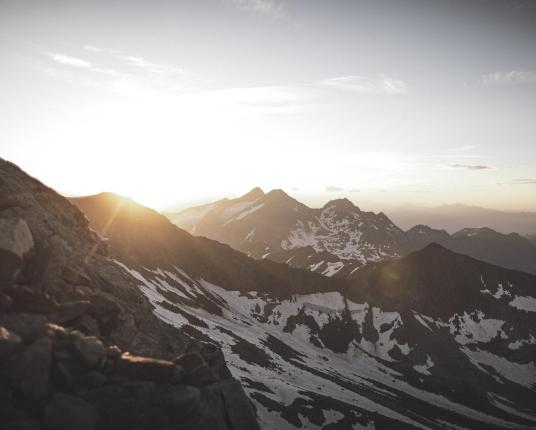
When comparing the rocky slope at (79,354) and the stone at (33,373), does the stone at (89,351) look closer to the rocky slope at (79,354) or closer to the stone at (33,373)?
the rocky slope at (79,354)

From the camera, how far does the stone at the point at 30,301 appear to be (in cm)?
1894

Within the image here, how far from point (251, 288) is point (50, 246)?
445 feet

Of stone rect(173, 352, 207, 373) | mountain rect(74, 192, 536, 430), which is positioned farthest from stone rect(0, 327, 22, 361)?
mountain rect(74, 192, 536, 430)

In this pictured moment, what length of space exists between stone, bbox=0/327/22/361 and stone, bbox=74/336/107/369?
7.05 ft

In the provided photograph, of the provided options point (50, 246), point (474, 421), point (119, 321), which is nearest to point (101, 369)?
point (119, 321)

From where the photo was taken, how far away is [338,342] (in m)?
145

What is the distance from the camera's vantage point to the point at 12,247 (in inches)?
788

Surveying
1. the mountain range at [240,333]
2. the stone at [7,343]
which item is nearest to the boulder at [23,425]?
the mountain range at [240,333]

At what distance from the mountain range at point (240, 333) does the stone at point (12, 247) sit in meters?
0.10

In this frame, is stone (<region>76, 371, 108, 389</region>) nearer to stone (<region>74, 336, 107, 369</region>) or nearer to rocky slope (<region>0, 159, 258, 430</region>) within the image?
rocky slope (<region>0, 159, 258, 430</region>)

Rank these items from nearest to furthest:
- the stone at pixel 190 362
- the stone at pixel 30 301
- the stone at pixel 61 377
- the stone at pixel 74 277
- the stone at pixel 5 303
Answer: the stone at pixel 61 377, the stone at pixel 5 303, the stone at pixel 30 301, the stone at pixel 190 362, the stone at pixel 74 277

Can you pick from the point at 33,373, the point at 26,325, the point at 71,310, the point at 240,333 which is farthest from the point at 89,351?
the point at 240,333

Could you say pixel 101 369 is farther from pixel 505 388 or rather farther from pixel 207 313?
pixel 505 388

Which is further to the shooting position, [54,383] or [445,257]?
[445,257]
